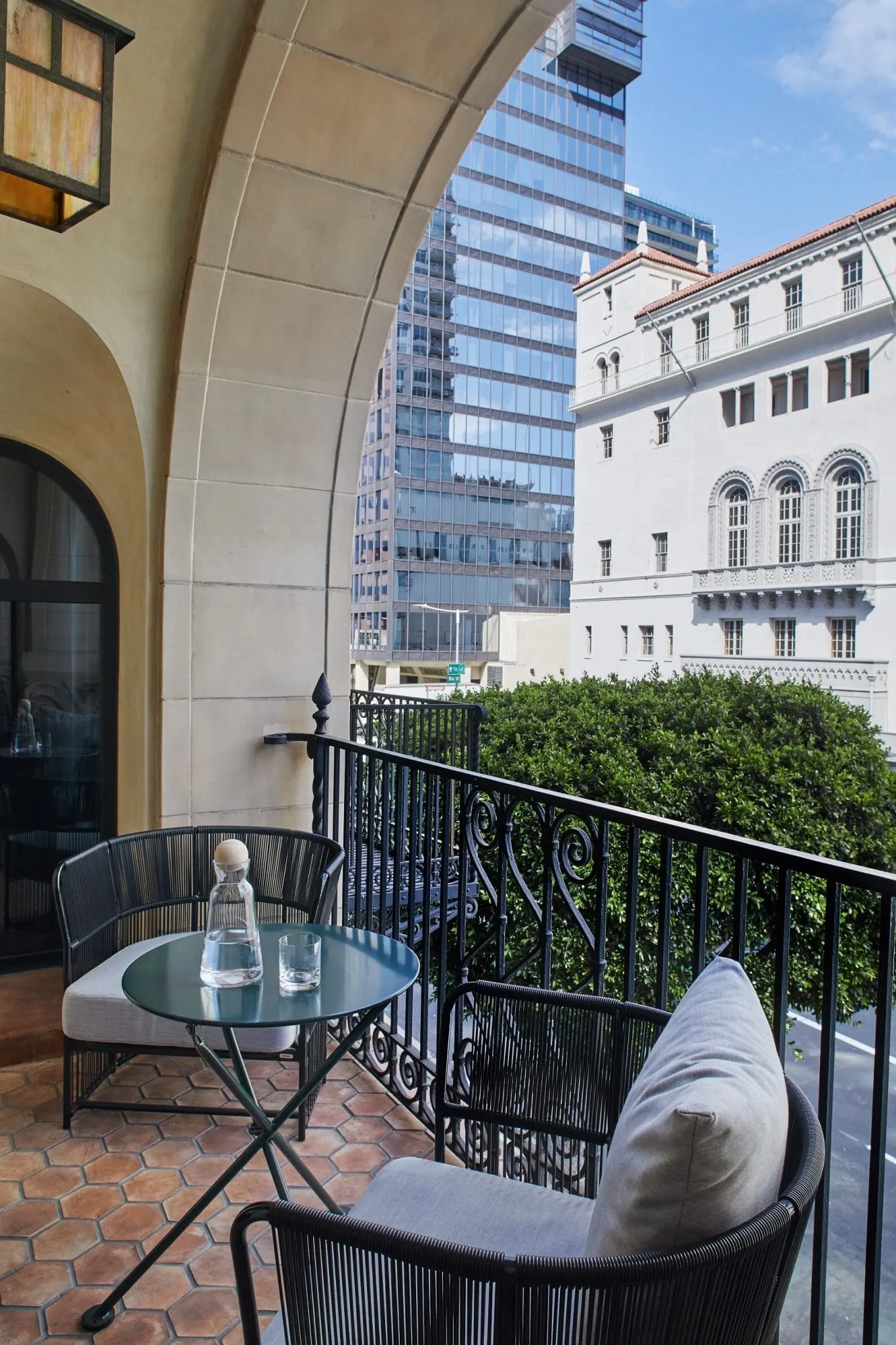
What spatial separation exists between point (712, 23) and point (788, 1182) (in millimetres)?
94358

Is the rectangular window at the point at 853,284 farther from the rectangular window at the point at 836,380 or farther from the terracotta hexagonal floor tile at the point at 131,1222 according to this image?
the terracotta hexagonal floor tile at the point at 131,1222

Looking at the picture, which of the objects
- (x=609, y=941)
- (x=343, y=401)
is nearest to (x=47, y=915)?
(x=343, y=401)

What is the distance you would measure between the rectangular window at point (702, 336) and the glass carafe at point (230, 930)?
133ft

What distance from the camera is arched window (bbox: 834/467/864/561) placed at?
33.4m

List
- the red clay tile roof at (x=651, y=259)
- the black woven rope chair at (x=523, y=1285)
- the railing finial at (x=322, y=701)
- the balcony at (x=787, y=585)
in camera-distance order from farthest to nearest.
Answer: the red clay tile roof at (x=651, y=259) → the balcony at (x=787, y=585) → the railing finial at (x=322, y=701) → the black woven rope chair at (x=523, y=1285)

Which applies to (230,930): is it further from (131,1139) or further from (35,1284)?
(131,1139)

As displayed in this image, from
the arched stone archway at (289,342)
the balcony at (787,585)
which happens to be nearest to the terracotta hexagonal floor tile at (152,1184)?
the arched stone archway at (289,342)

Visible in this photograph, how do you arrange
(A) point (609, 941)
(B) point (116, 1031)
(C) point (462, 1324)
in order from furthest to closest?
(A) point (609, 941), (B) point (116, 1031), (C) point (462, 1324)

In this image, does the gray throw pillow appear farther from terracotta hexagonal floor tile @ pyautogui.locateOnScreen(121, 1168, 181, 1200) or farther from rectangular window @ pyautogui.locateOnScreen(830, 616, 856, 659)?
rectangular window @ pyautogui.locateOnScreen(830, 616, 856, 659)

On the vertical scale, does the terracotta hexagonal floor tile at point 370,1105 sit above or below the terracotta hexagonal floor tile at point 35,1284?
below

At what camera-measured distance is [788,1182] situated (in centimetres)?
99

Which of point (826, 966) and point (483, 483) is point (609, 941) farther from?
point (483, 483)

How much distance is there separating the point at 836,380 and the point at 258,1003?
125 feet

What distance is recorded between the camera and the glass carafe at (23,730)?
3.80 meters
